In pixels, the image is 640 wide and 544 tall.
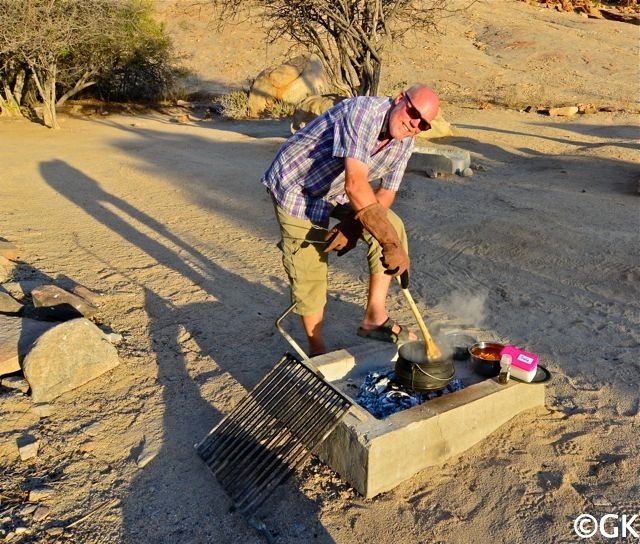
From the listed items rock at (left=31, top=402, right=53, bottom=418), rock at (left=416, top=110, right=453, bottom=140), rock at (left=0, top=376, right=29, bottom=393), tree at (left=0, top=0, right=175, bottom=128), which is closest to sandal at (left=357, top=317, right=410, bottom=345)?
rock at (left=31, top=402, right=53, bottom=418)

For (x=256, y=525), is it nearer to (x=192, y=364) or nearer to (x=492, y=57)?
(x=192, y=364)

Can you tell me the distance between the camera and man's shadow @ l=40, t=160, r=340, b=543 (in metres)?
2.74

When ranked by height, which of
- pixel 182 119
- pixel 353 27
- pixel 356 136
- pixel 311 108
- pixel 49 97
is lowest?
pixel 182 119

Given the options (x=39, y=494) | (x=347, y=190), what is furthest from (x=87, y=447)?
(x=347, y=190)

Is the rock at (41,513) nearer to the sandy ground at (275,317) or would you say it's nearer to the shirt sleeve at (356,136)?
the sandy ground at (275,317)

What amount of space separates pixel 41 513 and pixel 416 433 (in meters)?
1.70

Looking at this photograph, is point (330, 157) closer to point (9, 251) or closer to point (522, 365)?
point (522, 365)

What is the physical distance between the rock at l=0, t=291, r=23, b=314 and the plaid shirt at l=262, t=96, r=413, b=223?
7.69ft

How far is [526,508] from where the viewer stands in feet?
8.98

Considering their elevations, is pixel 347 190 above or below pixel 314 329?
above

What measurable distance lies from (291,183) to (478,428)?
1576 mm

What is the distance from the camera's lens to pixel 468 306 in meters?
4.82

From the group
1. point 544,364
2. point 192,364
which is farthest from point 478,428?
point 192,364

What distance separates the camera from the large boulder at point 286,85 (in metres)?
16.0
